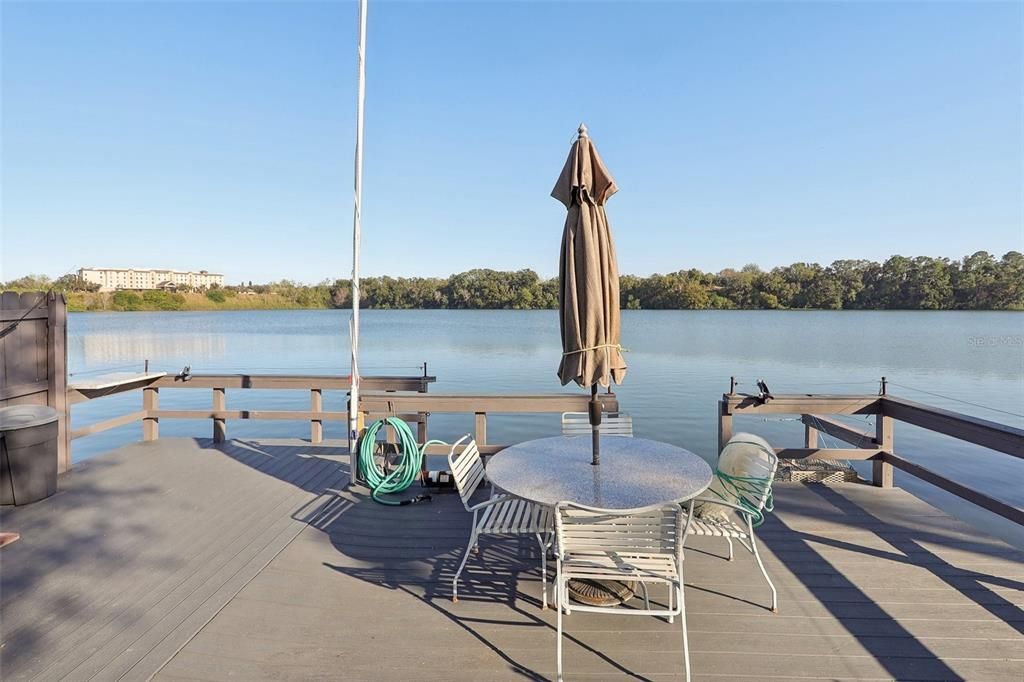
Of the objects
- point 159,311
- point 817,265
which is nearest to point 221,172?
point 159,311

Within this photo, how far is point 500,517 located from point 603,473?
615mm

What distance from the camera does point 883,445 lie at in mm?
4098

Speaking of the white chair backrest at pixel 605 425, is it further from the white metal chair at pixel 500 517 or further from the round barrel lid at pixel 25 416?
the round barrel lid at pixel 25 416

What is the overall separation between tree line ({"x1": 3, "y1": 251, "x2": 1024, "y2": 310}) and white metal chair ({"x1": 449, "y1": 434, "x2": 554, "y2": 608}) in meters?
44.6

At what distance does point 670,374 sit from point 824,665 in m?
14.0

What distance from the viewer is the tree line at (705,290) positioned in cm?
4069

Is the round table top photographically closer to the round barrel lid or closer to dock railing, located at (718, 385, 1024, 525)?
dock railing, located at (718, 385, 1024, 525)

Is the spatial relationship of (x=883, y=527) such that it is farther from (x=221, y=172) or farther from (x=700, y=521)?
(x=221, y=172)

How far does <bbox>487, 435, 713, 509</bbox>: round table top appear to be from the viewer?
7.55 ft

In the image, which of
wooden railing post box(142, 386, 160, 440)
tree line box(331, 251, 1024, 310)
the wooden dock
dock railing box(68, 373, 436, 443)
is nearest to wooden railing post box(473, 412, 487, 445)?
the wooden dock

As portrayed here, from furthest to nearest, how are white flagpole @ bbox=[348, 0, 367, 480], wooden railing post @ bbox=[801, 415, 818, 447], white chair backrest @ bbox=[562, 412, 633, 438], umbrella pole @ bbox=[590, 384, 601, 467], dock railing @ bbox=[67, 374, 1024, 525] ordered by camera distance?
wooden railing post @ bbox=[801, 415, 818, 447]
white flagpole @ bbox=[348, 0, 367, 480]
white chair backrest @ bbox=[562, 412, 633, 438]
dock railing @ bbox=[67, 374, 1024, 525]
umbrella pole @ bbox=[590, 384, 601, 467]

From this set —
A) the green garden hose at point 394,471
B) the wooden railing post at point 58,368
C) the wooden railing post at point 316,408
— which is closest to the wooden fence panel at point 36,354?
the wooden railing post at point 58,368

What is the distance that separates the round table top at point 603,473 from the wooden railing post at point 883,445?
229cm

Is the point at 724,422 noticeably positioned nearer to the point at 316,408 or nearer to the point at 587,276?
the point at 587,276
